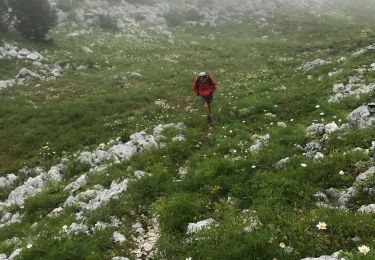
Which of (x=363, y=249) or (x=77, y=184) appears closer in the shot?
(x=363, y=249)

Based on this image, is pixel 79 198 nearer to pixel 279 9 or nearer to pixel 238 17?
pixel 238 17

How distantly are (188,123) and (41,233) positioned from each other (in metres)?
10.3

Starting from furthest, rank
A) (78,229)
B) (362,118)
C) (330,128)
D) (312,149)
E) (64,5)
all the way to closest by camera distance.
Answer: (64,5), (330,128), (362,118), (312,149), (78,229)

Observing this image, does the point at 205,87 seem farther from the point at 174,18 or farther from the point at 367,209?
the point at 174,18

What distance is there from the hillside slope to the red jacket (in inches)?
55.9

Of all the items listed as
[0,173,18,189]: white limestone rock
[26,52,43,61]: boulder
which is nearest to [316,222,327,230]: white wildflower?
[0,173,18,189]: white limestone rock

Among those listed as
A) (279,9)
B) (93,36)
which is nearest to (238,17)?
(279,9)

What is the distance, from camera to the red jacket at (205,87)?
21.5 metres

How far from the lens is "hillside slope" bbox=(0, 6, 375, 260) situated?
11.0m

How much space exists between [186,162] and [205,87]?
6.09 m

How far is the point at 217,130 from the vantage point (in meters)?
19.7

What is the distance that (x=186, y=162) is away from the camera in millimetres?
16797

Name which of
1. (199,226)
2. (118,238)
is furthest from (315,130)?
(118,238)

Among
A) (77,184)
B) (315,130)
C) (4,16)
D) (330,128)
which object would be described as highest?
(330,128)
